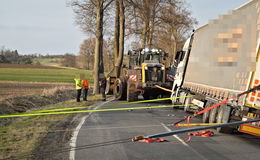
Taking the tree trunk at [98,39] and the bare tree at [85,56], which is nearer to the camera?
the tree trunk at [98,39]

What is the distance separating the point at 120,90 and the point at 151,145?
35.8ft

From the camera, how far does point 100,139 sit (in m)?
7.09

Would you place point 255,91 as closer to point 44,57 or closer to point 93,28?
point 93,28

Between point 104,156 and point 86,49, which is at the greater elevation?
point 86,49

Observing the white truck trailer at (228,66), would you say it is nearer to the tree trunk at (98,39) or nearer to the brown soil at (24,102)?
the brown soil at (24,102)

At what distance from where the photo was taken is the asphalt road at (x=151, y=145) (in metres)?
5.74

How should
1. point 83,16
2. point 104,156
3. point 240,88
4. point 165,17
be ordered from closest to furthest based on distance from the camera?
point 104,156
point 240,88
point 83,16
point 165,17

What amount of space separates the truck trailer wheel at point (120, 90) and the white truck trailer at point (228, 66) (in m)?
5.73

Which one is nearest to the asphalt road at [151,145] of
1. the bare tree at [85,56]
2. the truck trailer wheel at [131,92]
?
the truck trailer wheel at [131,92]

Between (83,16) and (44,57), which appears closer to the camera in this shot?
(83,16)

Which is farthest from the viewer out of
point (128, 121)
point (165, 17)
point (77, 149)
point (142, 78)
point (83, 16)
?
point (165, 17)

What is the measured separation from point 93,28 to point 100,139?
17.1 meters

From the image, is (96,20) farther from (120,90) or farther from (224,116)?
(224,116)

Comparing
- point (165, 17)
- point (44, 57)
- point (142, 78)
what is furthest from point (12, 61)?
point (142, 78)
